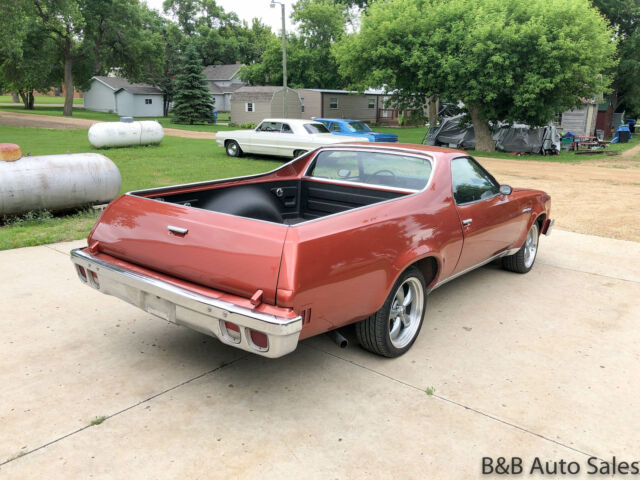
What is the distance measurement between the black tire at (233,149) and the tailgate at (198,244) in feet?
48.3

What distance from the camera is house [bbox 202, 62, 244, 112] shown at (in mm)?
57781

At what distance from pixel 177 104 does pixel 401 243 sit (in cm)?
3883

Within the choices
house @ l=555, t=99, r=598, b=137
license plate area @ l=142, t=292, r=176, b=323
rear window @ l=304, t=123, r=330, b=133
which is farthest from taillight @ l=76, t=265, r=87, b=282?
house @ l=555, t=99, r=598, b=137

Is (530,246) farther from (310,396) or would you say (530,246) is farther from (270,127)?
(270,127)

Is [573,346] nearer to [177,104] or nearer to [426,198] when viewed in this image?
[426,198]

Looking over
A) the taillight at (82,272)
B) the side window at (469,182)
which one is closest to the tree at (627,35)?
the side window at (469,182)

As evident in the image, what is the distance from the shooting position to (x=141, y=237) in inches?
139

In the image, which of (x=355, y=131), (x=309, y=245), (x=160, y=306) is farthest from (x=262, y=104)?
(x=309, y=245)

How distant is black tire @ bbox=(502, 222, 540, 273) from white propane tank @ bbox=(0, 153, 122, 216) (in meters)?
6.04

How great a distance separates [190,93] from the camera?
3853cm

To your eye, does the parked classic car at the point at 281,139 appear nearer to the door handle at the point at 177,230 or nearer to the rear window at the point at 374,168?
the rear window at the point at 374,168

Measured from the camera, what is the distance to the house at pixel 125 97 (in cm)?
4894
